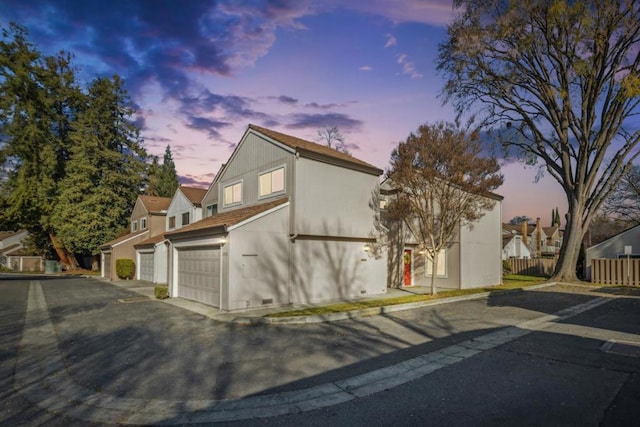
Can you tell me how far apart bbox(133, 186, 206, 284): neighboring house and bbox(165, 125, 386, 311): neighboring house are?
882cm

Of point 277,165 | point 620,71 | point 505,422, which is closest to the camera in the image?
point 505,422

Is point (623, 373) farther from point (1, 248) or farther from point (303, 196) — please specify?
point (1, 248)

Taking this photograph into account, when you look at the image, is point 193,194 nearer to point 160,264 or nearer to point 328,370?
point 160,264

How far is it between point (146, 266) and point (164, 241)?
5.18m

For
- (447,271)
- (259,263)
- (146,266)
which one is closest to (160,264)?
(146,266)

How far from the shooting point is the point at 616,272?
22.3 metres

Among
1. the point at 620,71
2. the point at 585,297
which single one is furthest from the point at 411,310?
the point at 620,71

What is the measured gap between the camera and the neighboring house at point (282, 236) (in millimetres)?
13234

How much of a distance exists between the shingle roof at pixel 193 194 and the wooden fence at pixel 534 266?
26.3m

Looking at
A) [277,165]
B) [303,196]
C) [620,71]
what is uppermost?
[620,71]

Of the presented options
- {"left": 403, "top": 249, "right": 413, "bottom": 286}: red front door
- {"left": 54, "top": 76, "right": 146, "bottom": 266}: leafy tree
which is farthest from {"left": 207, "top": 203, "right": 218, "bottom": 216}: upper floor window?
{"left": 54, "top": 76, "right": 146, "bottom": 266}: leafy tree

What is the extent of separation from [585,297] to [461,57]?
13.9 metres

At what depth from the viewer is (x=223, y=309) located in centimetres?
1289

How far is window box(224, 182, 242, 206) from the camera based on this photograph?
58.5 feet
